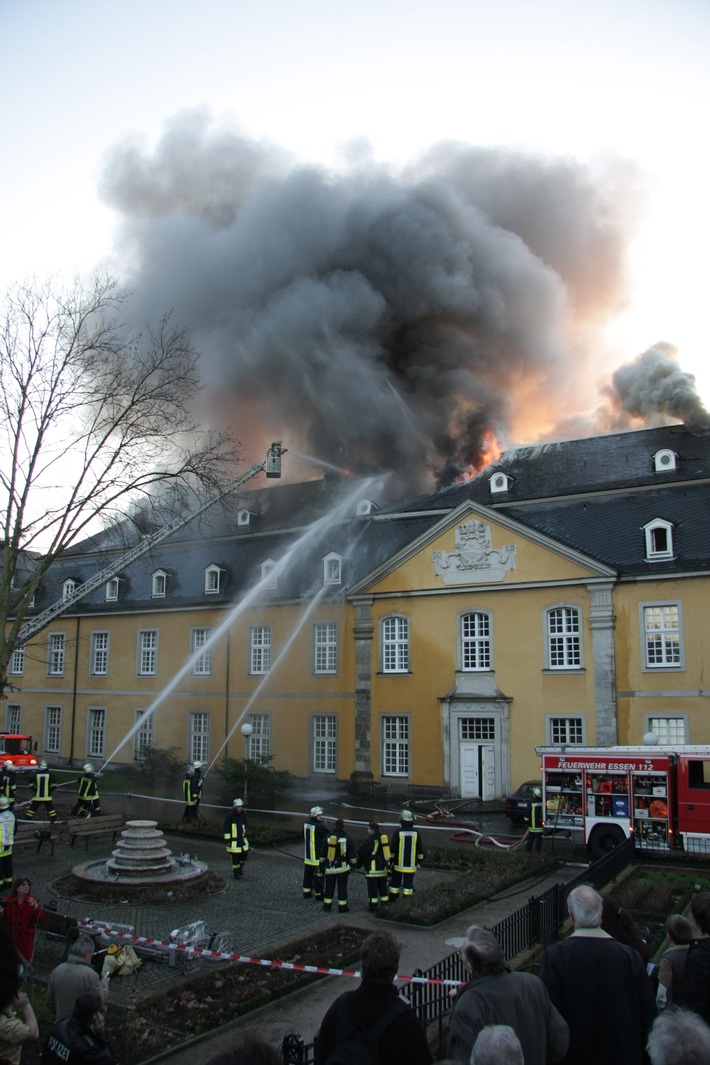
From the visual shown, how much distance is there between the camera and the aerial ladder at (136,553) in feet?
85.3

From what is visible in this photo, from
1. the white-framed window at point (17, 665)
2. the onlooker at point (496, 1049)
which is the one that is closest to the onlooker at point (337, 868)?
the onlooker at point (496, 1049)

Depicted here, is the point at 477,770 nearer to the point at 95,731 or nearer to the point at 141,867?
the point at 141,867

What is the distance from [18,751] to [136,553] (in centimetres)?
1282

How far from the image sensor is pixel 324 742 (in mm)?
33312

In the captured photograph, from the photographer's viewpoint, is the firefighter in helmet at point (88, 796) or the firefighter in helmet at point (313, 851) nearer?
the firefighter in helmet at point (313, 851)

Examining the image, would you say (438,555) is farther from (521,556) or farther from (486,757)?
(486,757)

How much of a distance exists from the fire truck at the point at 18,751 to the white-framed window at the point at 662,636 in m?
24.2

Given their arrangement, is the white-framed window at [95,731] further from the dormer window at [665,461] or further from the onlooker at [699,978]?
the onlooker at [699,978]

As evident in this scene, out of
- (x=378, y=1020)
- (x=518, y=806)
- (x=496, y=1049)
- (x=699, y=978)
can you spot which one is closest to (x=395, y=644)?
(x=518, y=806)

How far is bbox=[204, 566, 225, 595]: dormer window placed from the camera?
3841cm

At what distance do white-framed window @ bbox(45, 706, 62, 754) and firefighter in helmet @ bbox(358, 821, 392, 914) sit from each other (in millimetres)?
32476

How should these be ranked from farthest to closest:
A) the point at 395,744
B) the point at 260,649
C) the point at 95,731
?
the point at 95,731 < the point at 260,649 < the point at 395,744

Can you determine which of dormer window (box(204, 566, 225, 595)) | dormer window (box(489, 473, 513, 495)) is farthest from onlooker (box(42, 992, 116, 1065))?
dormer window (box(204, 566, 225, 595))

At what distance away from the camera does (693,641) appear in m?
26.4
